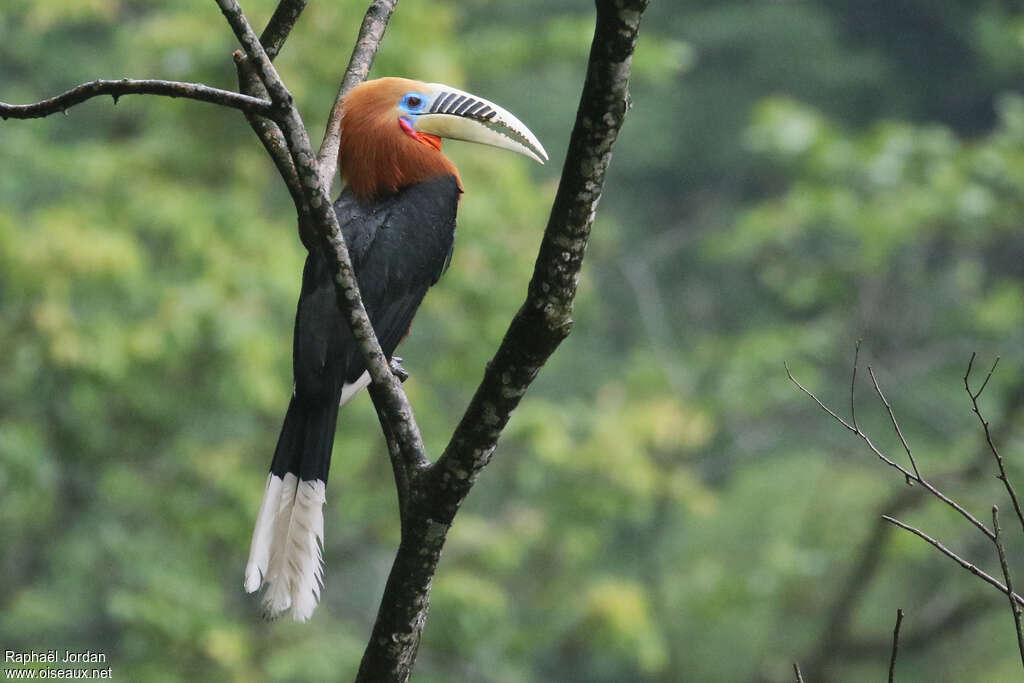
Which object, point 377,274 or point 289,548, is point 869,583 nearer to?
point 377,274

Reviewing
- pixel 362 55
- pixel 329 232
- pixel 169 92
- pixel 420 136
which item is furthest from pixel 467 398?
pixel 169 92

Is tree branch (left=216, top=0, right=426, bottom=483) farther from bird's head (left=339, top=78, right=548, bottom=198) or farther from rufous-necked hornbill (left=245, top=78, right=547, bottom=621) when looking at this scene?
bird's head (left=339, top=78, right=548, bottom=198)

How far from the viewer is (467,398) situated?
254 inches

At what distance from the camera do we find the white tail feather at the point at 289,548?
2.04 meters

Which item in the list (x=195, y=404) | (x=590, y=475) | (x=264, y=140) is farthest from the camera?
(x=590, y=475)

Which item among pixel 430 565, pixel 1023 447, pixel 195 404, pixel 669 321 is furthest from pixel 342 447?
pixel 669 321

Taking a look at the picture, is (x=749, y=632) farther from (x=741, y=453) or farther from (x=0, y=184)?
(x=0, y=184)

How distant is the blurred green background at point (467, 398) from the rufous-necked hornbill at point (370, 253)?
83.4 inches

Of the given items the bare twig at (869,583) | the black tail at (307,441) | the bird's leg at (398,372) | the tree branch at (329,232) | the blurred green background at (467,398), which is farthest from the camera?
the bare twig at (869,583)

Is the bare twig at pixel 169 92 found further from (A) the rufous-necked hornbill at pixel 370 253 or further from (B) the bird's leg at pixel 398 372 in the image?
(B) the bird's leg at pixel 398 372

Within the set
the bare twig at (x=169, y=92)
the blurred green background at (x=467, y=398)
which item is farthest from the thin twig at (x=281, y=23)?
the blurred green background at (x=467, y=398)

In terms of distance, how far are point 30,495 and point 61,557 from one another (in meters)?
0.62

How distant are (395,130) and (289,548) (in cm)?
101

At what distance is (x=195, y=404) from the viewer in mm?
5473
